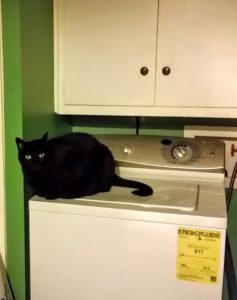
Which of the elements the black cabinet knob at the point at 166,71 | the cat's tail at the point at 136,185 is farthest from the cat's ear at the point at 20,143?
the black cabinet knob at the point at 166,71

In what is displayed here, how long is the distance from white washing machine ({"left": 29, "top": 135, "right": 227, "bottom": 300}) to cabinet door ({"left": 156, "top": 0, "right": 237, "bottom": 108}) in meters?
0.36

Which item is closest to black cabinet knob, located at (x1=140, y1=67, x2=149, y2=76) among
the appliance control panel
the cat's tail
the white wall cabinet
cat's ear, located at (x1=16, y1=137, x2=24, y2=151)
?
the white wall cabinet

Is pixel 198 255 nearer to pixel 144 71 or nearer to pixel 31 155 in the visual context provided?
pixel 31 155

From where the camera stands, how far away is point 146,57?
1.34 meters

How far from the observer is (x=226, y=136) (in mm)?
1598

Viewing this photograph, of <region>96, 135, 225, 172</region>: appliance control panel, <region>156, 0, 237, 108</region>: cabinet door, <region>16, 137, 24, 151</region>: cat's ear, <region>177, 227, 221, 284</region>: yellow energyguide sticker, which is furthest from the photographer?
<region>96, 135, 225, 172</region>: appliance control panel

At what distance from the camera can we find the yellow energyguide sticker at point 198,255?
970 mm

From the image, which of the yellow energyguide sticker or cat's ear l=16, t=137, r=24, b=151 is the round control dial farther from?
cat's ear l=16, t=137, r=24, b=151

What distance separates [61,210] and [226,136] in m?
0.86

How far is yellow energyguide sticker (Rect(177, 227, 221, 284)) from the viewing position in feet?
3.18

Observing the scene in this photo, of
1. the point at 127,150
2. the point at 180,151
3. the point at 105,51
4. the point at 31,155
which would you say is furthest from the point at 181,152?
the point at 31,155

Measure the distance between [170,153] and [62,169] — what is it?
0.49 m

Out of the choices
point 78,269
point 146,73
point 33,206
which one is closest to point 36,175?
point 33,206

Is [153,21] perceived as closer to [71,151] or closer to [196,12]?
[196,12]
